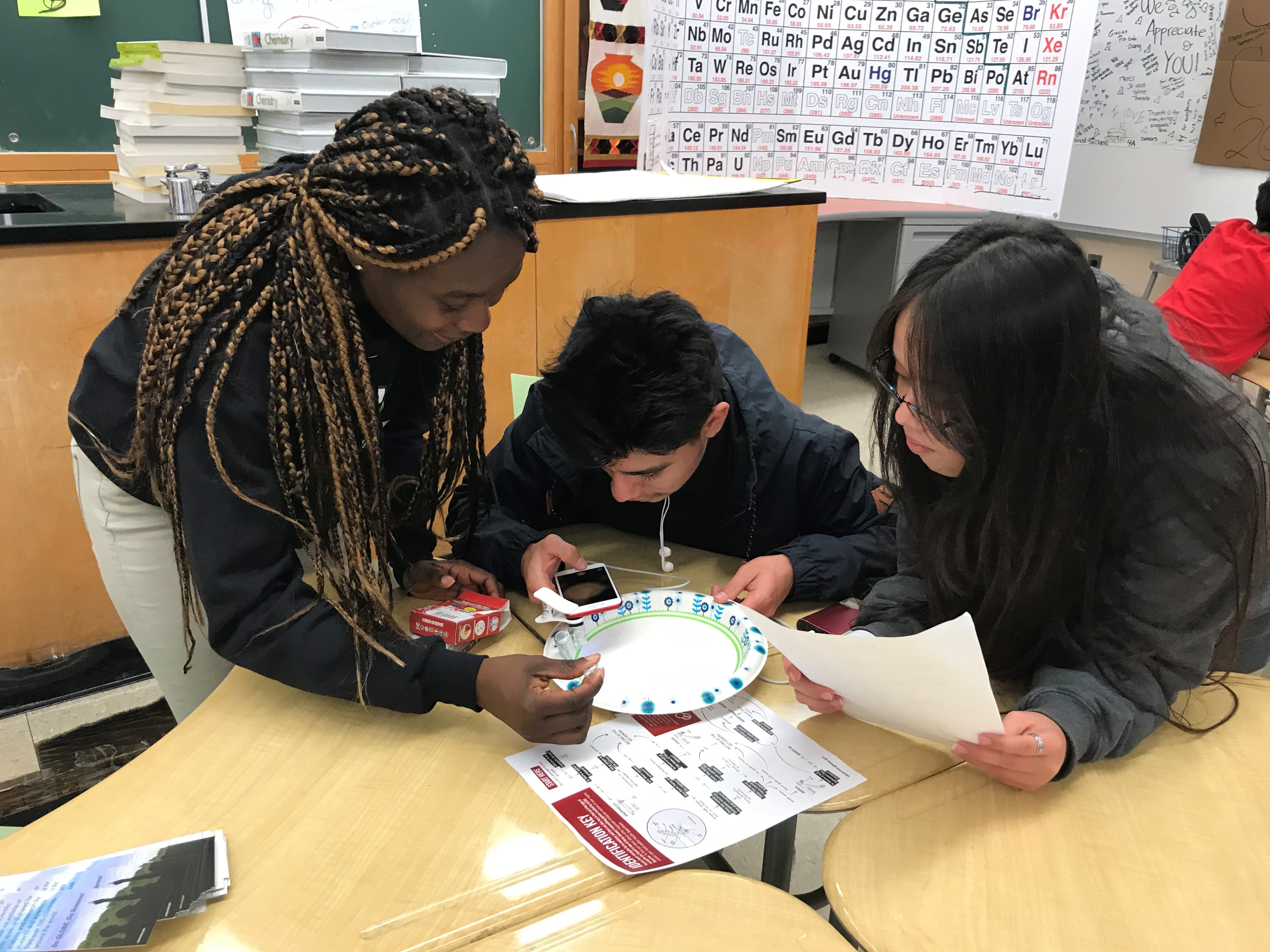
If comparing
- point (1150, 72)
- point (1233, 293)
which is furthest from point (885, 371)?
point (1150, 72)

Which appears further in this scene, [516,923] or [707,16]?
[707,16]

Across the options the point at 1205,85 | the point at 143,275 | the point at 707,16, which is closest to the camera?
the point at 143,275

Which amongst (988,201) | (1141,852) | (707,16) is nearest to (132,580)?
(1141,852)

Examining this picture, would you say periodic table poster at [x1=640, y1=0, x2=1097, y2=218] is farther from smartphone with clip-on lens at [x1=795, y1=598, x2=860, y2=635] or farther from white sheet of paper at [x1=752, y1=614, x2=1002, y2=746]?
white sheet of paper at [x1=752, y1=614, x2=1002, y2=746]

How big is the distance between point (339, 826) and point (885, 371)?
0.74 metres

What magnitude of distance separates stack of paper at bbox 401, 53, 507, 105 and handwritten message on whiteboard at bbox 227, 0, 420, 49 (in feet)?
1.43

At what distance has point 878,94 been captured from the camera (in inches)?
134

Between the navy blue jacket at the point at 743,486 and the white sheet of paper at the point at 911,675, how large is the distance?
0.46m

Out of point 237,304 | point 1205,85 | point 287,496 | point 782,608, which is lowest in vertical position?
point 782,608

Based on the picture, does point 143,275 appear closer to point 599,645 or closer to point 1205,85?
point 599,645

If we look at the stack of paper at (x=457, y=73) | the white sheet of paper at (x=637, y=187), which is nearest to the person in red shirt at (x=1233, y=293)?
the white sheet of paper at (x=637, y=187)

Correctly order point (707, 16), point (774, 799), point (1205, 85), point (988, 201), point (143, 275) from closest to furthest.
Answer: point (774, 799)
point (143, 275)
point (707, 16)
point (988, 201)
point (1205, 85)

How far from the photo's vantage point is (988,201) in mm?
3422

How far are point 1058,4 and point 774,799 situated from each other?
323 centimetres
